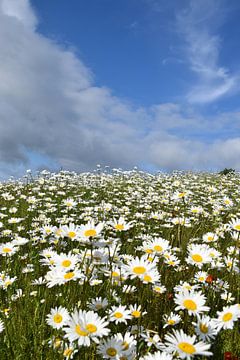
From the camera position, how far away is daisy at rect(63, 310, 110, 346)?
66.8 inches

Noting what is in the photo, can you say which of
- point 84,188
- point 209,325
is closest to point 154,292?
point 209,325

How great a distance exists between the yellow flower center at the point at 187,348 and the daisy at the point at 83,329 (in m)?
0.37

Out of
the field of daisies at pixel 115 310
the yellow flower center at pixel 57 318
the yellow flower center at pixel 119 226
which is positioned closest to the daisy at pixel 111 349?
the field of daisies at pixel 115 310

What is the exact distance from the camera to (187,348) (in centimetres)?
170

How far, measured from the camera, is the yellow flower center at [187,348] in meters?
1.67

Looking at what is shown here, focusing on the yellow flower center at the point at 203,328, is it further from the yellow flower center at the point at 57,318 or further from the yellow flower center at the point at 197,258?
the yellow flower center at the point at 57,318

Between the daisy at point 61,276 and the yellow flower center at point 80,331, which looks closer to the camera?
the yellow flower center at point 80,331

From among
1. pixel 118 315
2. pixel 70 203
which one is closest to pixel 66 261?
pixel 118 315

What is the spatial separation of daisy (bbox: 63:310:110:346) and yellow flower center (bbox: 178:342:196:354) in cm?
37

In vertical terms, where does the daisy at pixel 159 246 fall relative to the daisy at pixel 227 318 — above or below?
above

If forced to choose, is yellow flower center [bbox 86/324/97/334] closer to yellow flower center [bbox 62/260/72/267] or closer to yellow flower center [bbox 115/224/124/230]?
yellow flower center [bbox 62/260/72/267]

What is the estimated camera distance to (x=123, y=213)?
8.36 meters

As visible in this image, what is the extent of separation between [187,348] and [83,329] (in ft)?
1.72

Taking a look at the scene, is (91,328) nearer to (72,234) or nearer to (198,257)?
(72,234)
